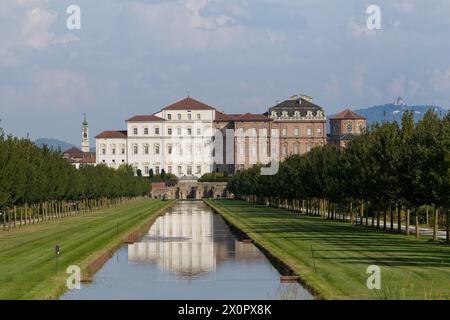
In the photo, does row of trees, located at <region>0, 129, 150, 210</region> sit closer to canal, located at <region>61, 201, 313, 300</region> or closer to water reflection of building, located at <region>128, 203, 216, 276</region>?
water reflection of building, located at <region>128, 203, 216, 276</region>

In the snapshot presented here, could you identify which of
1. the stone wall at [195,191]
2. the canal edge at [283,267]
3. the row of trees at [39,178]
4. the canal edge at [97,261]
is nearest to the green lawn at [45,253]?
the canal edge at [97,261]

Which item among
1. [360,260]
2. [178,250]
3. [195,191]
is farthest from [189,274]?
[195,191]

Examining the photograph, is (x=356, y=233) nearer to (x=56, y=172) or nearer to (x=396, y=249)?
(x=396, y=249)

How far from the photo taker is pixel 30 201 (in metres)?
66.2

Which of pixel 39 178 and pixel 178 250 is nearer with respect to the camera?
pixel 178 250

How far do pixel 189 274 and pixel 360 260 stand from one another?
573cm

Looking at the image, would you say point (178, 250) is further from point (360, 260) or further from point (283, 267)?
point (360, 260)

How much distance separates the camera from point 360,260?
3394 cm

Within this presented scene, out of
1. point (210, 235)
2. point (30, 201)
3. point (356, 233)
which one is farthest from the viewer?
point (30, 201)

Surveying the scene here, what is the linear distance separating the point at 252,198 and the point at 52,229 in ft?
280

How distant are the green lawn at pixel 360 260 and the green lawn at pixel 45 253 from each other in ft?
22.8

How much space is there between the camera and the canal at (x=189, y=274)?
27.2 meters

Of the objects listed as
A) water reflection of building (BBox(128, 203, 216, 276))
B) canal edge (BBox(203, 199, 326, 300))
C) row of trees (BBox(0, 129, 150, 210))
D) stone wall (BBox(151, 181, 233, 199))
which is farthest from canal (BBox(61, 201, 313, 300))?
stone wall (BBox(151, 181, 233, 199))
